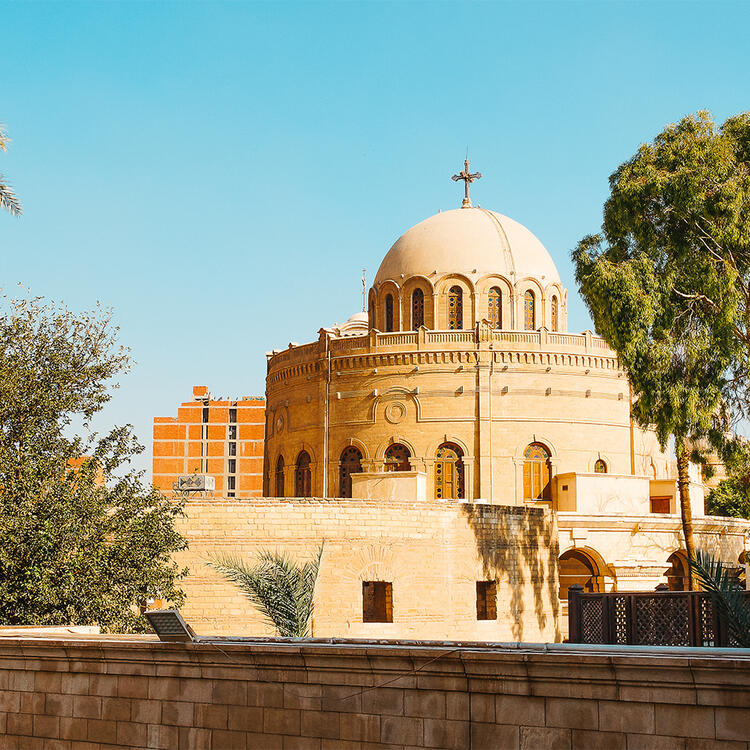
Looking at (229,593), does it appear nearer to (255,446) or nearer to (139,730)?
(139,730)

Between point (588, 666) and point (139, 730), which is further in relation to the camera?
point (139, 730)

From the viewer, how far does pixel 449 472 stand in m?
32.4

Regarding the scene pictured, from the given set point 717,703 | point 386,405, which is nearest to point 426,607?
point 386,405

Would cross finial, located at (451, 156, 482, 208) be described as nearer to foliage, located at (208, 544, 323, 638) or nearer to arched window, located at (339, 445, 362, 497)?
arched window, located at (339, 445, 362, 497)

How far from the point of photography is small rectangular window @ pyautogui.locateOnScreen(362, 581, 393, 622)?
2134 centimetres

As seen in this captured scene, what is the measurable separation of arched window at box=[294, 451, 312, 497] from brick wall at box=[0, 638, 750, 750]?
2647 cm

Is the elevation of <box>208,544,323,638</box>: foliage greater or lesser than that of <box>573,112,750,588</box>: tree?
lesser

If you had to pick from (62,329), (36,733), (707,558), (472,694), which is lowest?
(36,733)

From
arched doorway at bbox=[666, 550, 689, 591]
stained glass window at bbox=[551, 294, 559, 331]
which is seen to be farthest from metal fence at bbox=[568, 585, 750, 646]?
stained glass window at bbox=[551, 294, 559, 331]

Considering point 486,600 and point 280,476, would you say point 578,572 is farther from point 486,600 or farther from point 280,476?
point 280,476

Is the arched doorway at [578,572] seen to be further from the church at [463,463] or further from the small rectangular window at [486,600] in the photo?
the small rectangular window at [486,600]

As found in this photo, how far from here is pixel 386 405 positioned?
3309 cm

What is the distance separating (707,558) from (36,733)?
558 centimetres

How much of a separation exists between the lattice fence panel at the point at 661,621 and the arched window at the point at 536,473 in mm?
21289
